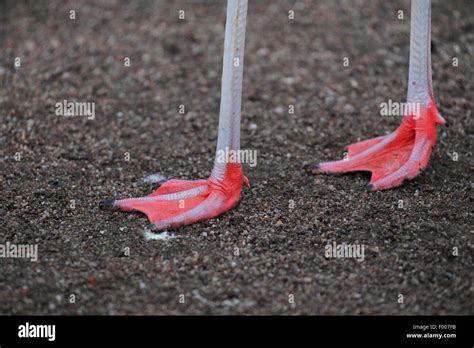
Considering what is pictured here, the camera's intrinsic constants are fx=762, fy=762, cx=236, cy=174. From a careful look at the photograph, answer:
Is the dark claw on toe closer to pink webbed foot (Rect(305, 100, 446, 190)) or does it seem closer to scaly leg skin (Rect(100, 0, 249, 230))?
scaly leg skin (Rect(100, 0, 249, 230))

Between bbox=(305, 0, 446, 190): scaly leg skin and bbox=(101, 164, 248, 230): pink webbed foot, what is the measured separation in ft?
2.30

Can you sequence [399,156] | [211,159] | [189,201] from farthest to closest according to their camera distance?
[211,159], [399,156], [189,201]

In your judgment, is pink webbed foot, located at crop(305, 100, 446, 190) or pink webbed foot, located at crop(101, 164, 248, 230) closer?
pink webbed foot, located at crop(101, 164, 248, 230)

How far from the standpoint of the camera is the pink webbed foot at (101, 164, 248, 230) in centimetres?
424

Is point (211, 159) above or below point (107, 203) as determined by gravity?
above

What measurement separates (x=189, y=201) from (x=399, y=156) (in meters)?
1.36

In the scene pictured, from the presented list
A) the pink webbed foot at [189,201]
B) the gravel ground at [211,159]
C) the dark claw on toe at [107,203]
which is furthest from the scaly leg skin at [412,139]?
the dark claw on toe at [107,203]

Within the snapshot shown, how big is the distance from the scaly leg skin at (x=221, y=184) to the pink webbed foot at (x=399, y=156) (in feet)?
2.42

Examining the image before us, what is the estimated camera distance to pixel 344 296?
3.70m

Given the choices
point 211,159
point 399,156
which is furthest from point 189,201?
point 399,156

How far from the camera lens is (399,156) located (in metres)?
4.73

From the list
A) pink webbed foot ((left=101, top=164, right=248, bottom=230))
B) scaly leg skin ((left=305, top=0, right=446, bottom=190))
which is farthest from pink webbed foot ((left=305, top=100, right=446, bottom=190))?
pink webbed foot ((left=101, top=164, right=248, bottom=230))

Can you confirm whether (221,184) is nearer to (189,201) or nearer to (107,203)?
(189,201)
